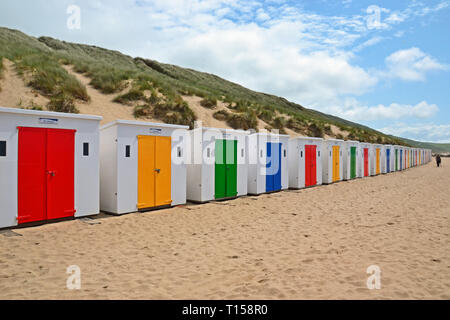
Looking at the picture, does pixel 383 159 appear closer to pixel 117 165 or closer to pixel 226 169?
pixel 226 169

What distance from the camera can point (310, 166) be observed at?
1435 cm

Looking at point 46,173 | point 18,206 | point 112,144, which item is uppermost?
point 112,144

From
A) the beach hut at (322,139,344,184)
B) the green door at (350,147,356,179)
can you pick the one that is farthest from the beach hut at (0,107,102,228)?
the green door at (350,147,356,179)

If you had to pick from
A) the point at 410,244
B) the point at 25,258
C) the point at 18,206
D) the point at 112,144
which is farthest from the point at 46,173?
the point at 410,244

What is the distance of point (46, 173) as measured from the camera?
6.73 meters

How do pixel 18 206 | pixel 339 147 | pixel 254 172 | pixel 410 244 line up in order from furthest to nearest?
pixel 339 147 → pixel 254 172 → pixel 18 206 → pixel 410 244

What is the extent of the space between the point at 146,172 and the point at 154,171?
26 centimetres

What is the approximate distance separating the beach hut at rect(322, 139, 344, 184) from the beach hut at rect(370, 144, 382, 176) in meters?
6.13

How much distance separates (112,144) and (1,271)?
408cm

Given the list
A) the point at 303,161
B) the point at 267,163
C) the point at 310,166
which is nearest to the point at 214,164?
the point at 267,163

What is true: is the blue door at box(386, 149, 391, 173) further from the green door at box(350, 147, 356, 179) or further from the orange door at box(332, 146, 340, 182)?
the orange door at box(332, 146, 340, 182)

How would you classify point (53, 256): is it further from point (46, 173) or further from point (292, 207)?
point (292, 207)

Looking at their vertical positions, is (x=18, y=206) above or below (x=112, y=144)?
below

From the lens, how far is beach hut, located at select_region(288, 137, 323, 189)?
13.6 metres
